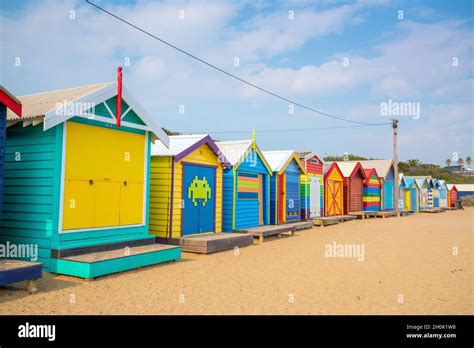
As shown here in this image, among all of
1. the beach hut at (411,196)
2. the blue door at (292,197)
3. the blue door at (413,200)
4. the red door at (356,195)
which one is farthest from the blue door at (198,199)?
the blue door at (413,200)

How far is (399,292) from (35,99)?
28.9ft

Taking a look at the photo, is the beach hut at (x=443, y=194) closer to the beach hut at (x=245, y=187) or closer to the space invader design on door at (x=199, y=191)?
the beach hut at (x=245, y=187)

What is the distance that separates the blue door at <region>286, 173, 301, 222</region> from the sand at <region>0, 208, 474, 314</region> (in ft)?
22.6

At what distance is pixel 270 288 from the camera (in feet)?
23.2

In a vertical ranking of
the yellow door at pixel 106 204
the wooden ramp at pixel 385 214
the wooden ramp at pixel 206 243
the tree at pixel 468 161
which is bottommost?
the wooden ramp at pixel 206 243

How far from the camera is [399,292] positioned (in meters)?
6.95

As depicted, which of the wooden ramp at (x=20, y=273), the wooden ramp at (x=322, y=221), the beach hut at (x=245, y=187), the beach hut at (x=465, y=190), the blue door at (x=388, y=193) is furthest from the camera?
the beach hut at (x=465, y=190)

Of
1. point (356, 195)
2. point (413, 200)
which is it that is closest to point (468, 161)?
point (413, 200)

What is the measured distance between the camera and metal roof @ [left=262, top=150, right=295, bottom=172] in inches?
680

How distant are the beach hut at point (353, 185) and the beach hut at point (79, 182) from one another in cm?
1814

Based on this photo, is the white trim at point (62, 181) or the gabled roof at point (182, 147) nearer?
the white trim at point (62, 181)

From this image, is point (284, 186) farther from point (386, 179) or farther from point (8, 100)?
point (386, 179)

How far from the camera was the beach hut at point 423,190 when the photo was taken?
38.5m
